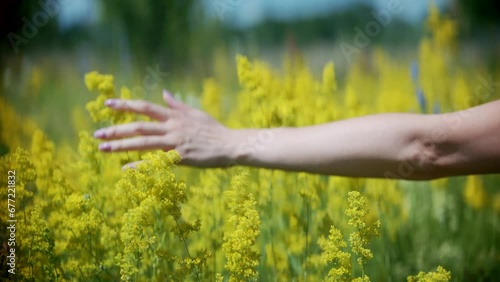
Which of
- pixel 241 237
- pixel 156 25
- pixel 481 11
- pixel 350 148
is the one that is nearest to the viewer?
pixel 241 237

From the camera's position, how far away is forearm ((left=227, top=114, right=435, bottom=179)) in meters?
1.34

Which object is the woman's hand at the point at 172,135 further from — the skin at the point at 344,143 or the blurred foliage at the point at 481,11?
the blurred foliage at the point at 481,11

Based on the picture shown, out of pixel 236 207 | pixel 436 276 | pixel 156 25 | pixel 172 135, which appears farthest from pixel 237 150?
pixel 156 25

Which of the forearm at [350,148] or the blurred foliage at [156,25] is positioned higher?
the blurred foliage at [156,25]

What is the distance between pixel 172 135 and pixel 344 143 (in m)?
0.35

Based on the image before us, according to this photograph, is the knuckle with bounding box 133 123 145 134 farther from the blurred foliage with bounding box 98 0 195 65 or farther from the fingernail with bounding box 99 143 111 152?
the blurred foliage with bounding box 98 0 195 65

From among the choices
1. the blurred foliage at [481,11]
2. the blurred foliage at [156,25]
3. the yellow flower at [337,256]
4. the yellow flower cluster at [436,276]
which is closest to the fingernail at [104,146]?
the yellow flower at [337,256]

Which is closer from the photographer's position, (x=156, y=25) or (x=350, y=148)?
(x=350, y=148)

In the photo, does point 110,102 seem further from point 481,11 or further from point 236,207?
point 481,11

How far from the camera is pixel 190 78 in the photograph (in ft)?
9.43

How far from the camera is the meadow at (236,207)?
117 centimetres

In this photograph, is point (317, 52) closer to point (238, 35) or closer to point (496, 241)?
point (238, 35)

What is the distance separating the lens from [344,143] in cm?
135

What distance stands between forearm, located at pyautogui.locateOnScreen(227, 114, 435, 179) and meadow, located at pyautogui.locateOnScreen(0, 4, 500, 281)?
0.02 metres
